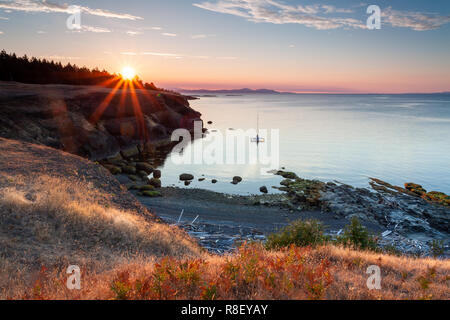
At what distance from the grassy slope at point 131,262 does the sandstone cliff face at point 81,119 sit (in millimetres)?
25112

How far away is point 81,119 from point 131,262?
4440 centimetres

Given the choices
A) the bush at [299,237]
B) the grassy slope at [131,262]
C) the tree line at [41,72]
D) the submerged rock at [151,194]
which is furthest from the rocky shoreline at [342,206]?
the tree line at [41,72]

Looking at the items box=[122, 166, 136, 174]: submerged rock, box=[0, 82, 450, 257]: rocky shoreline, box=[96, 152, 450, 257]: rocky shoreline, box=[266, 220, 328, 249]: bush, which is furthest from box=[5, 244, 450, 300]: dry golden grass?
box=[122, 166, 136, 174]: submerged rock

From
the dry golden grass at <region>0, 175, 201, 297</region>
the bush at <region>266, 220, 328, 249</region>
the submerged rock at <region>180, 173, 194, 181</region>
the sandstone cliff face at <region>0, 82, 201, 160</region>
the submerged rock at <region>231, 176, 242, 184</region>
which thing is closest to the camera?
the dry golden grass at <region>0, 175, 201, 297</region>

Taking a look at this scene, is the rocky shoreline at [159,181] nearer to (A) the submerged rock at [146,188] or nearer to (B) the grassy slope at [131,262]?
(A) the submerged rock at [146,188]

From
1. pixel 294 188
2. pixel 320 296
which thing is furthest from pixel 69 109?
pixel 320 296

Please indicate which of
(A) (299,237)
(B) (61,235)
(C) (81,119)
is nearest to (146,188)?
(B) (61,235)

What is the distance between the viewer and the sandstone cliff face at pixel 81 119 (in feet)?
127

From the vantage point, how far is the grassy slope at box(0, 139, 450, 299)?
560 centimetres

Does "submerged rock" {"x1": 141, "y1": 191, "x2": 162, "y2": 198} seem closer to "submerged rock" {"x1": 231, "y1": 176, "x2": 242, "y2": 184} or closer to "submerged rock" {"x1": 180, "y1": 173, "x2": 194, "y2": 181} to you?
"submerged rock" {"x1": 180, "y1": 173, "x2": 194, "y2": 181}

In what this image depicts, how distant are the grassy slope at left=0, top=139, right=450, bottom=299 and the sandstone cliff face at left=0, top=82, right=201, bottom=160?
25112 mm

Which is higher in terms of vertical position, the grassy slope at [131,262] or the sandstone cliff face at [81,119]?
the sandstone cliff face at [81,119]

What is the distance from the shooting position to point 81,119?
47.1 meters

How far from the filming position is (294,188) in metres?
34.9
